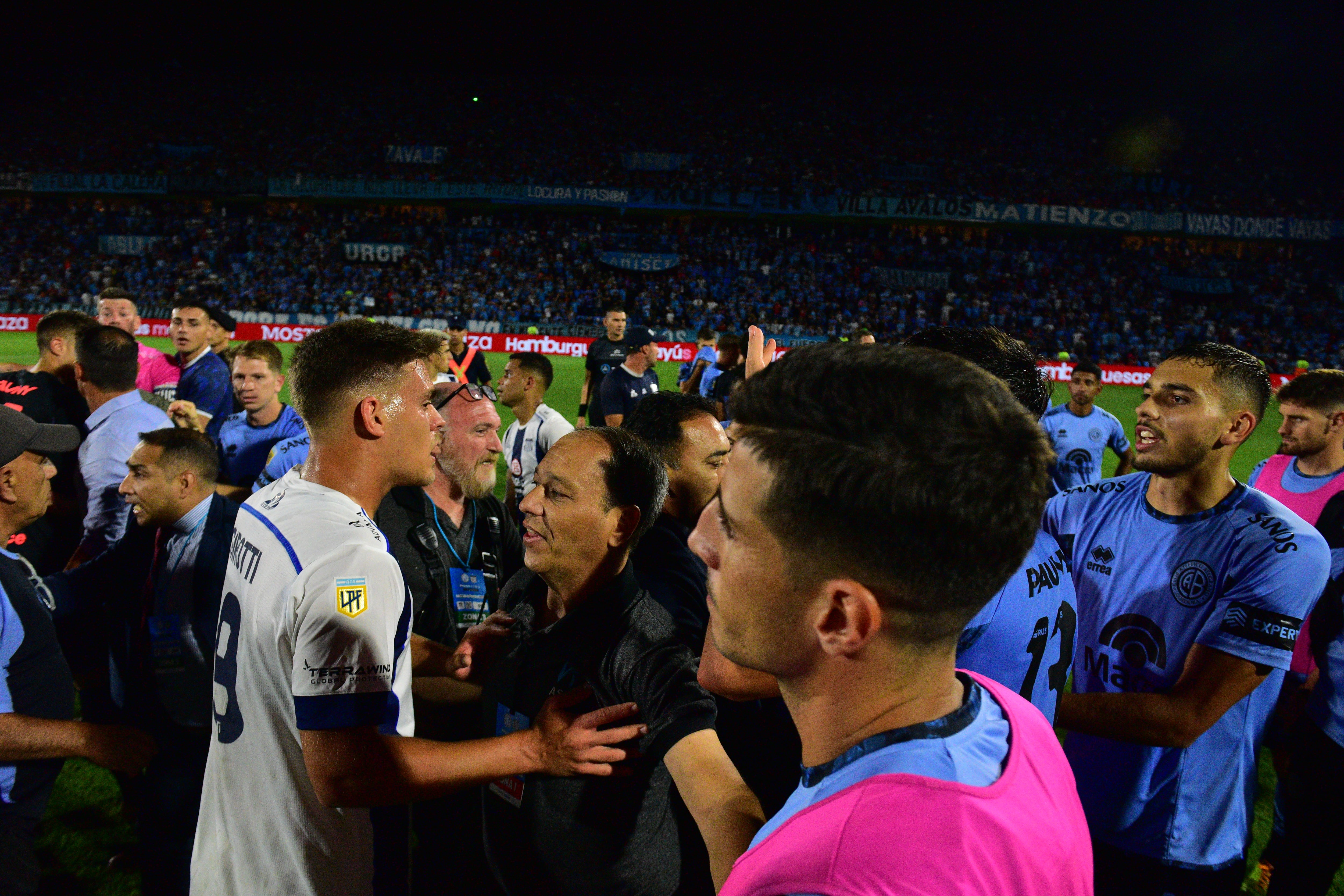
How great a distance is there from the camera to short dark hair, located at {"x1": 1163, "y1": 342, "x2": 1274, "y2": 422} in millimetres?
2752

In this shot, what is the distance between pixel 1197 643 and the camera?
2.46 meters

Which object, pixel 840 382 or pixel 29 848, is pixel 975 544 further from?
pixel 29 848

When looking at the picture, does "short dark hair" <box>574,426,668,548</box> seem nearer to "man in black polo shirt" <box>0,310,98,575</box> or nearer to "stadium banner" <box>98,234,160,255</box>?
"man in black polo shirt" <box>0,310,98,575</box>

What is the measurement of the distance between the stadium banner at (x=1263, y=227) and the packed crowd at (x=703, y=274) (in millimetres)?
1418

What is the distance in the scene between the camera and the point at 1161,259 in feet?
136

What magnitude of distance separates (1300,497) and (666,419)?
4110 millimetres

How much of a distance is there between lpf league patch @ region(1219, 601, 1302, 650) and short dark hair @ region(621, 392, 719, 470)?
2161 mm

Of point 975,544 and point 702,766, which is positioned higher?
point 975,544

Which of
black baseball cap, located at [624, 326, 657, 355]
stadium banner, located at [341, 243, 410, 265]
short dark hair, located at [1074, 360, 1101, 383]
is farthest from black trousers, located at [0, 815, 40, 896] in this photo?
stadium banner, located at [341, 243, 410, 265]

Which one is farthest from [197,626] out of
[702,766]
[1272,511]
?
[1272,511]

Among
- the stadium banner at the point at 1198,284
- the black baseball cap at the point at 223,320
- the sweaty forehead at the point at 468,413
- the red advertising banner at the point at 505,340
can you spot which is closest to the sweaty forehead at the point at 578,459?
the sweaty forehead at the point at 468,413

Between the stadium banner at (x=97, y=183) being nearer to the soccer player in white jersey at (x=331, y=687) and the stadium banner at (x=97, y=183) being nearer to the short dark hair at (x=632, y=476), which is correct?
the soccer player in white jersey at (x=331, y=687)

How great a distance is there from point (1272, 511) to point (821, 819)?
2.49 metres

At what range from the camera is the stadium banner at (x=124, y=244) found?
4244cm
